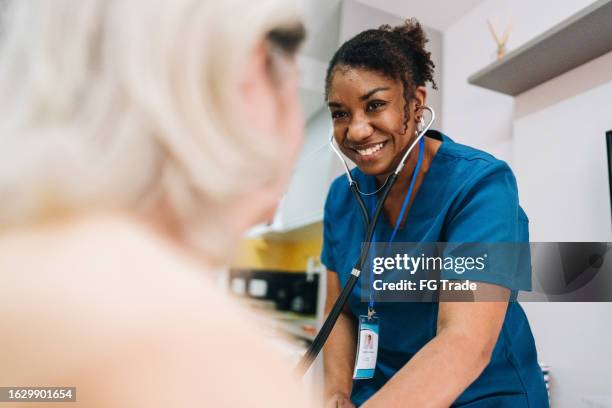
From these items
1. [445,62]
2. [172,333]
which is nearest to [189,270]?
[172,333]

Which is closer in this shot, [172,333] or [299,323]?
[172,333]

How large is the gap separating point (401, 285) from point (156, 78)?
2.36 ft

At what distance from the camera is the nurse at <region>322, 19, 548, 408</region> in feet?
2.13

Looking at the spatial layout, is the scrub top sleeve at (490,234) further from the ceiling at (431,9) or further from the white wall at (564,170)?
the ceiling at (431,9)

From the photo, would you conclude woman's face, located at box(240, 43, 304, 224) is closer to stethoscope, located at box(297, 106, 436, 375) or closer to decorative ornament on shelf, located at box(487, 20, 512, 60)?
stethoscope, located at box(297, 106, 436, 375)

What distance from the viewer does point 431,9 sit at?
202 cm

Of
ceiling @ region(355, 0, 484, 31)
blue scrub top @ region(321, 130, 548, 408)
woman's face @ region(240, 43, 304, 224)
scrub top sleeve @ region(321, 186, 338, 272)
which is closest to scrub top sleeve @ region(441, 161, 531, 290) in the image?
blue scrub top @ region(321, 130, 548, 408)

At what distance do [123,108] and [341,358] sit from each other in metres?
0.86

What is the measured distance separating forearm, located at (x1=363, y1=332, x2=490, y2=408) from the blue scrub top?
117mm

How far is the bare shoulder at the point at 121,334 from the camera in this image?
0.23 m

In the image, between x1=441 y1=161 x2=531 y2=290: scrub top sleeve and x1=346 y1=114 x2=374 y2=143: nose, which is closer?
x1=441 y1=161 x2=531 y2=290: scrub top sleeve

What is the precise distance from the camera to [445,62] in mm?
2098

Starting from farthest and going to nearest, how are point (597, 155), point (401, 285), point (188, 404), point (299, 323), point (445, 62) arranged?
1. point (299, 323)
2. point (445, 62)
3. point (597, 155)
4. point (401, 285)
5. point (188, 404)

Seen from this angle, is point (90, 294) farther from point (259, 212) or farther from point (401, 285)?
point (401, 285)
